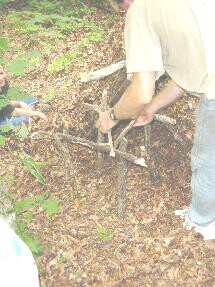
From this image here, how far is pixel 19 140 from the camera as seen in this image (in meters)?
4.94

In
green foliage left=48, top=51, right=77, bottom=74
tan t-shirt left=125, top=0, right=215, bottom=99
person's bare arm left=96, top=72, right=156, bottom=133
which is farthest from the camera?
green foliage left=48, top=51, right=77, bottom=74

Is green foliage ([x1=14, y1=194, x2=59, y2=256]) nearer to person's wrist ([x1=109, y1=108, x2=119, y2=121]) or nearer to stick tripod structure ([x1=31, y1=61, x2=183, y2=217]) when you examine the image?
stick tripod structure ([x1=31, y1=61, x2=183, y2=217])

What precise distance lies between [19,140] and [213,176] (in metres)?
2.38

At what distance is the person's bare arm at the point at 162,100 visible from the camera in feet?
11.9

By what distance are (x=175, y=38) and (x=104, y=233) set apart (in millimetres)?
1920

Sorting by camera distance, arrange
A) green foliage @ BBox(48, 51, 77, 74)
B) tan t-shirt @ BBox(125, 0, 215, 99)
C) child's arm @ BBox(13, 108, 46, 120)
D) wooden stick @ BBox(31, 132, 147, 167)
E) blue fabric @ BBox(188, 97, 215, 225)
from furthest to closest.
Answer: green foliage @ BBox(48, 51, 77, 74) → child's arm @ BBox(13, 108, 46, 120) → wooden stick @ BBox(31, 132, 147, 167) → blue fabric @ BBox(188, 97, 215, 225) → tan t-shirt @ BBox(125, 0, 215, 99)

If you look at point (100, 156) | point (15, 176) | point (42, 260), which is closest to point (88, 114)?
point (100, 156)

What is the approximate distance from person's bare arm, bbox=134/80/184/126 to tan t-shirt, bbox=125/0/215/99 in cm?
57

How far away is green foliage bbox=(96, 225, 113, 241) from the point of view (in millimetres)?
3885

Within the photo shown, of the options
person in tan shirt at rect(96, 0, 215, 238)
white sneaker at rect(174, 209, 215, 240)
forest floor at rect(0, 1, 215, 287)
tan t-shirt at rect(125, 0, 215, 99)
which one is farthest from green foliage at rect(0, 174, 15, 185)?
tan t-shirt at rect(125, 0, 215, 99)

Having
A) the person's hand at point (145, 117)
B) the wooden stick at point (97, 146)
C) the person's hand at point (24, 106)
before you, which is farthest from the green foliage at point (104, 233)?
the person's hand at point (24, 106)

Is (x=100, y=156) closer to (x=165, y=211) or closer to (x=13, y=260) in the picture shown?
(x=165, y=211)

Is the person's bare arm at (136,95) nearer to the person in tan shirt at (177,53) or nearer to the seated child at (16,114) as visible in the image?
the person in tan shirt at (177,53)

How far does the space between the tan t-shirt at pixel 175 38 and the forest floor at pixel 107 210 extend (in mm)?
1452
